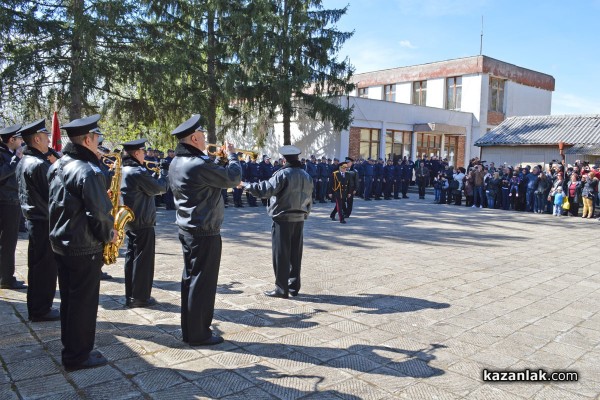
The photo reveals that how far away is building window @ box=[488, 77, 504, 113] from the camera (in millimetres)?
33625

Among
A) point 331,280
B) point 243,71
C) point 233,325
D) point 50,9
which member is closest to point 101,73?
point 50,9

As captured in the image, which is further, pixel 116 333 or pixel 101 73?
pixel 101 73

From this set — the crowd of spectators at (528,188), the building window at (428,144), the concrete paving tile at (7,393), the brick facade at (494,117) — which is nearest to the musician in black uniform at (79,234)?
the concrete paving tile at (7,393)

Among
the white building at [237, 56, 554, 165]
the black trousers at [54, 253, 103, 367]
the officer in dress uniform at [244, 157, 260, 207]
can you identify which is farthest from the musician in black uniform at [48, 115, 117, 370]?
the white building at [237, 56, 554, 165]

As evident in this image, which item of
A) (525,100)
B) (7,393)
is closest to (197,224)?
(7,393)

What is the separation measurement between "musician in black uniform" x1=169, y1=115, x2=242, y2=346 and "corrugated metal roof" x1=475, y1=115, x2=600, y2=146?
22.9 m

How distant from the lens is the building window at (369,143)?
27777 mm

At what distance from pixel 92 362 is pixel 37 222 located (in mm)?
2061

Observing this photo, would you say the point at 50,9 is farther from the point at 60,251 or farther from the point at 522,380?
the point at 522,380

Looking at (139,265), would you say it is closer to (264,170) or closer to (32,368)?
(32,368)

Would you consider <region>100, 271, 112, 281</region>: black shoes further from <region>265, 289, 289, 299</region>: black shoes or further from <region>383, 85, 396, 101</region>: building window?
<region>383, 85, 396, 101</region>: building window

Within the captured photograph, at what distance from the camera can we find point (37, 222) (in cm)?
527

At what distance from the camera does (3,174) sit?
614 cm

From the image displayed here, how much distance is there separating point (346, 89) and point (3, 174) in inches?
766
